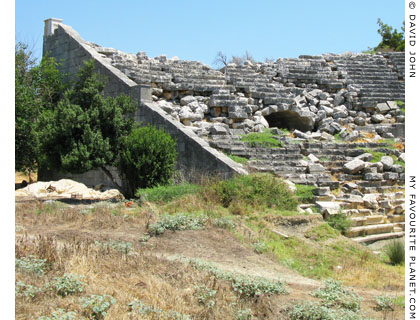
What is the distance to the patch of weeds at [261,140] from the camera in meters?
14.4

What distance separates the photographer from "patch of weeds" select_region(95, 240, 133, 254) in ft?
23.2

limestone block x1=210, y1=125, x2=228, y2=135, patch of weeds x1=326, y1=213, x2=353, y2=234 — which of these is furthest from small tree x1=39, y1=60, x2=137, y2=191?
patch of weeds x1=326, y1=213, x2=353, y2=234

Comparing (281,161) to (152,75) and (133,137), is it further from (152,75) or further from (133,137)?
(152,75)

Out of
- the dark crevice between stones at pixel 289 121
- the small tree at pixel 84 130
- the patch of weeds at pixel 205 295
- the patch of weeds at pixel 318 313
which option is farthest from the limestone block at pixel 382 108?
the patch of weeds at pixel 205 295

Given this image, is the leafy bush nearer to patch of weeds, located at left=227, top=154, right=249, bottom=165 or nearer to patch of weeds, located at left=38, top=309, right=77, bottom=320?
patch of weeds, located at left=227, top=154, right=249, bottom=165

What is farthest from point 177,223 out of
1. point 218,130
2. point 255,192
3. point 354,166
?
point 354,166

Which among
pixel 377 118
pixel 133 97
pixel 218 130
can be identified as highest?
pixel 133 97

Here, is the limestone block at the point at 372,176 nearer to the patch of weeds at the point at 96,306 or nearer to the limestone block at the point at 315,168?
the limestone block at the point at 315,168

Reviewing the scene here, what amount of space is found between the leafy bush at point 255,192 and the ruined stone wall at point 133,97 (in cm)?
95

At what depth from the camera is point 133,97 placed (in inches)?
607

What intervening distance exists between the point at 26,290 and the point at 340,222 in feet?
23.6

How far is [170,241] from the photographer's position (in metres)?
8.19

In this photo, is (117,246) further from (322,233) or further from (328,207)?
(328,207)
